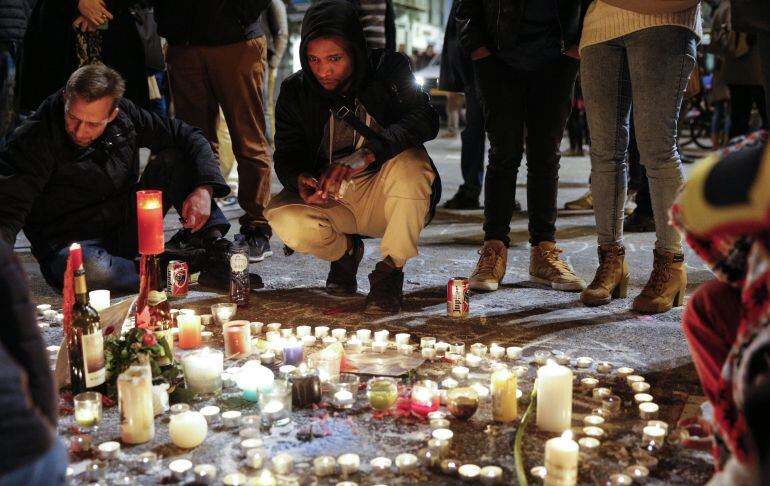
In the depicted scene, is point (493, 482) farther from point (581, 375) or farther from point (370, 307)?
point (370, 307)

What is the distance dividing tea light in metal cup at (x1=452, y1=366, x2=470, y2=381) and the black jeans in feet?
4.26

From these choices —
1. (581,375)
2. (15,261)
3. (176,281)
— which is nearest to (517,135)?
(581,375)

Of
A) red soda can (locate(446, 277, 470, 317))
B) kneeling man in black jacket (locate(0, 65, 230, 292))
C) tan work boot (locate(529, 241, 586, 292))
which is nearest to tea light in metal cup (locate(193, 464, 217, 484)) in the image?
red soda can (locate(446, 277, 470, 317))

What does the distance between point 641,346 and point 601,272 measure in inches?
24.7

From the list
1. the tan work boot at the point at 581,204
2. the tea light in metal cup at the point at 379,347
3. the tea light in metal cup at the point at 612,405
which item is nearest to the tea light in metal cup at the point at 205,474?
the tea light in metal cup at the point at 379,347

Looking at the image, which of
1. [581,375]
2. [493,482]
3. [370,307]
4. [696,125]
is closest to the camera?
[493,482]

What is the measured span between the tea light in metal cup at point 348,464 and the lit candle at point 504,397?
0.48 meters

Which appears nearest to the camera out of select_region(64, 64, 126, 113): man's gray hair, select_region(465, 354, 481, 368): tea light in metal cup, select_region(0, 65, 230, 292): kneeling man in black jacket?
select_region(465, 354, 481, 368): tea light in metal cup

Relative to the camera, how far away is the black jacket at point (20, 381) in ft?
3.87

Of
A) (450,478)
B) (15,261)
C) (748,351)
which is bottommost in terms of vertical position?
(450,478)

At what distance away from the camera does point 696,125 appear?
12547mm

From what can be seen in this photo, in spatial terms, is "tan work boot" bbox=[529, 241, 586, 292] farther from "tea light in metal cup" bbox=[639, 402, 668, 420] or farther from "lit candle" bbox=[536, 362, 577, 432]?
"lit candle" bbox=[536, 362, 577, 432]

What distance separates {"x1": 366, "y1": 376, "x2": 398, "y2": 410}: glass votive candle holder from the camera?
7.69ft

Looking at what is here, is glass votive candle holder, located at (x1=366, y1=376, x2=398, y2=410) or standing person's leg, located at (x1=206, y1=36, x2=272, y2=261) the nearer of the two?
glass votive candle holder, located at (x1=366, y1=376, x2=398, y2=410)
